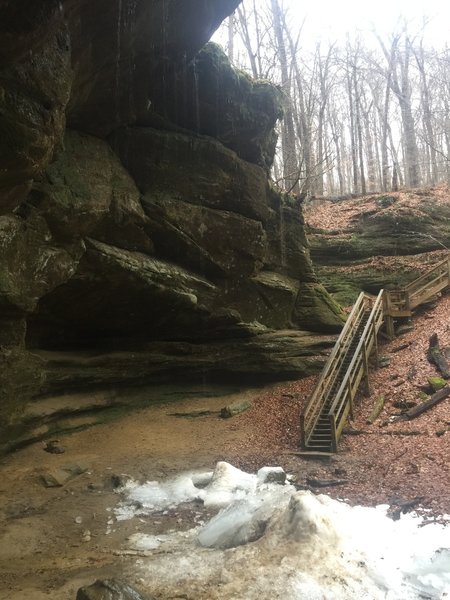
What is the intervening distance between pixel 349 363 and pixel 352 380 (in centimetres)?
162

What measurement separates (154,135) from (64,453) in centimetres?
849

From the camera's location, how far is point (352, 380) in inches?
497

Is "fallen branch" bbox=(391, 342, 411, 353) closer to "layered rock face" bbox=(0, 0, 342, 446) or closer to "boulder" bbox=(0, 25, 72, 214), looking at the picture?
"layered rock face" bbox=(0, 0, 342, 446)

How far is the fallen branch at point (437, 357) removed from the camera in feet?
40.6

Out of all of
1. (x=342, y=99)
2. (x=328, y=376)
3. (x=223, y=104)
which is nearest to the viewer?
(x=328, y=376)

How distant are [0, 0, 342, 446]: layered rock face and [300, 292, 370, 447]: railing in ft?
4.76

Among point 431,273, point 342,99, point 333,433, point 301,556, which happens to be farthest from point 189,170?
point 342,99

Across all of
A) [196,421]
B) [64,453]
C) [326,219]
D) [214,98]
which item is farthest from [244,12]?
[64,453]

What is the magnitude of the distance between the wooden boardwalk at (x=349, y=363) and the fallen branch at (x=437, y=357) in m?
1.68

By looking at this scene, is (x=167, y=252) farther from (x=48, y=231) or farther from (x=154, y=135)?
(x=48, y=231)

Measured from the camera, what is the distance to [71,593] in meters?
5.14

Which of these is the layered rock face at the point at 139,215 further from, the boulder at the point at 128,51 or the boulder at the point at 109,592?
the boulder at the point at 109,592

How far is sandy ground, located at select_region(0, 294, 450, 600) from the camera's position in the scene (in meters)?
6.18

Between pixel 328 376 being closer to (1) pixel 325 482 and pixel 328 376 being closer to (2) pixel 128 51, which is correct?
(1) pixel 325 482
